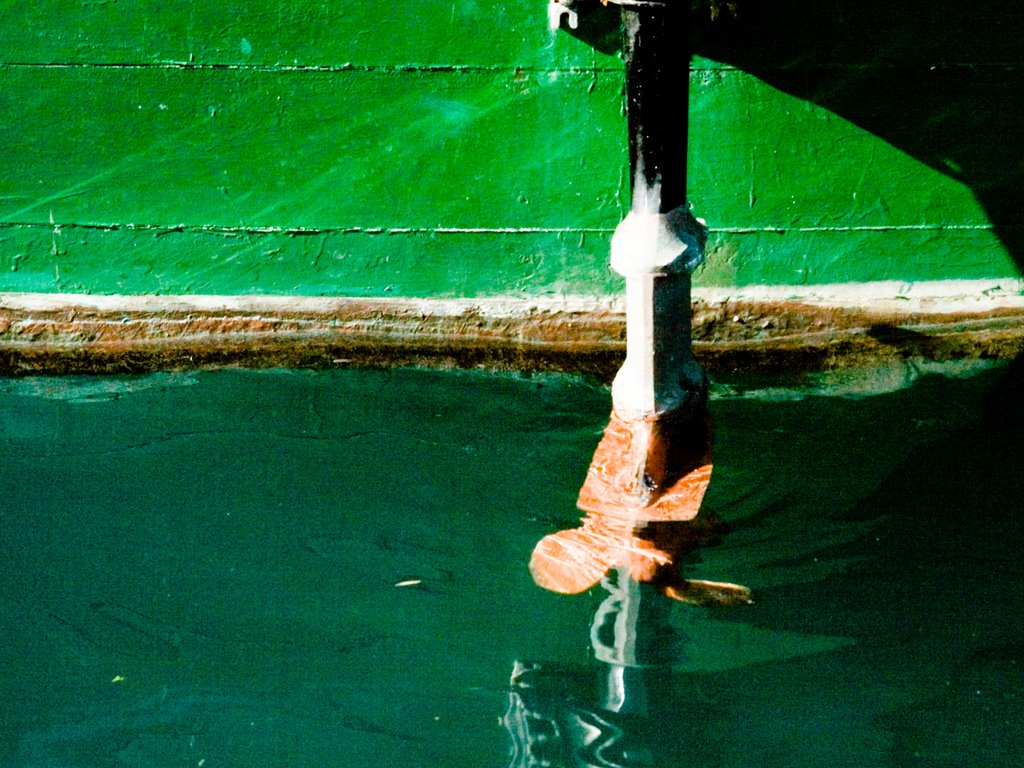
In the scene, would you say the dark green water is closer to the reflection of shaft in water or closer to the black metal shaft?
the reflection of shaft in water

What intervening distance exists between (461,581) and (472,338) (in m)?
1.66

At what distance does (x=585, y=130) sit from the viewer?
188 inches

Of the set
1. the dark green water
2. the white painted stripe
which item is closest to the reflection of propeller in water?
the dark green water

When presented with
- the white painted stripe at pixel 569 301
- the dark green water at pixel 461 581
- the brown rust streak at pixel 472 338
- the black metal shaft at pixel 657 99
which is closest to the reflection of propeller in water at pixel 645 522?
the dark green water at pixel 461 581

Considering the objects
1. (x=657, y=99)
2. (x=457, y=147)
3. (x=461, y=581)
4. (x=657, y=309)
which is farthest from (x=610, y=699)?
(x=457, y=147)

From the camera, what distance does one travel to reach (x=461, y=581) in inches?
145

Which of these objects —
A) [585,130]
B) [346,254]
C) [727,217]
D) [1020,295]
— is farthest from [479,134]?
[1020,295]

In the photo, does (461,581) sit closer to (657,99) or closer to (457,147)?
(657,99)

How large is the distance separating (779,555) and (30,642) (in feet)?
7.63

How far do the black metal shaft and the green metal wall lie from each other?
4.22ft

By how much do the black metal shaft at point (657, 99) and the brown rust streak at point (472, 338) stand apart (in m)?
1.56

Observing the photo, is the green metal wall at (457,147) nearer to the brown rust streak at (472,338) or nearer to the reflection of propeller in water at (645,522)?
the brown rust streak at (472,338)

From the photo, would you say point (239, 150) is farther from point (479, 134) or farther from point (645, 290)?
point (645, 290)

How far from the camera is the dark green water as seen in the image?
3.08 metres
